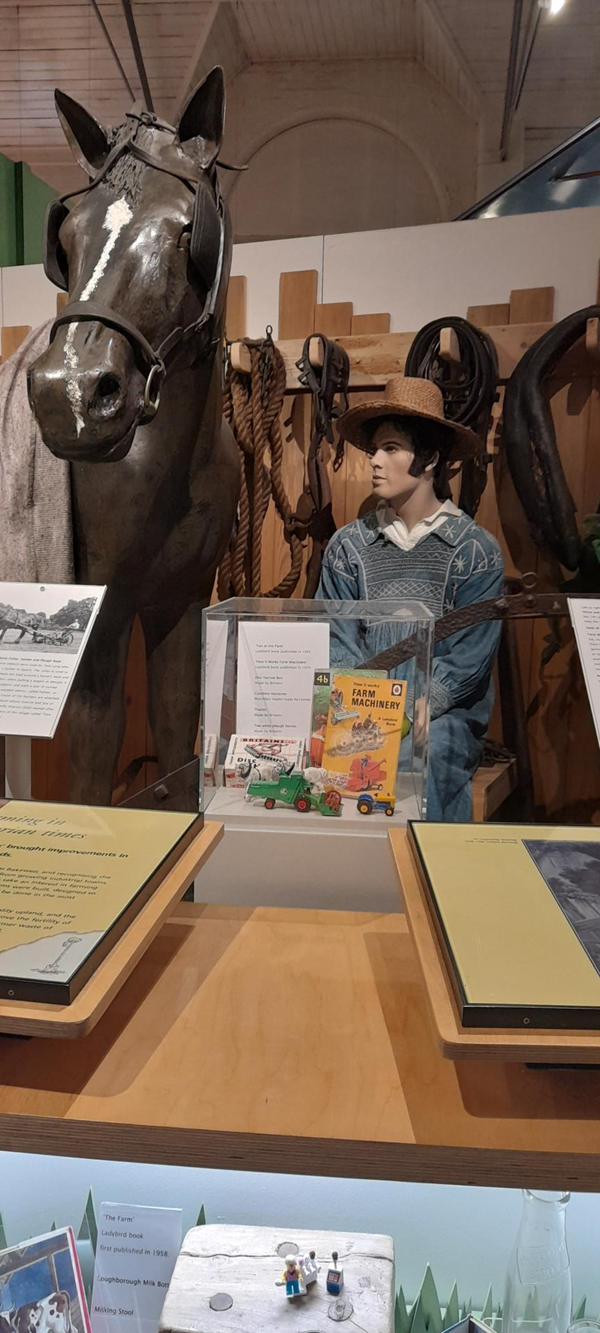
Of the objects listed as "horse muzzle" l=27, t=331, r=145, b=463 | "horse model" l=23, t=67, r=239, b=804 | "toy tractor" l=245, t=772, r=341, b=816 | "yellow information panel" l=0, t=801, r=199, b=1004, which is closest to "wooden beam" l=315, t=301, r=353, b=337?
"horse model" l=23, t=67, r=239, b=804

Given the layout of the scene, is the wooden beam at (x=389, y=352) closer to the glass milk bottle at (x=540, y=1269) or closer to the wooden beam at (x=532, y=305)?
the wooden beam at (x=532, y=305)

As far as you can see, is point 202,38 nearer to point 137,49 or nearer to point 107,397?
point 137,49

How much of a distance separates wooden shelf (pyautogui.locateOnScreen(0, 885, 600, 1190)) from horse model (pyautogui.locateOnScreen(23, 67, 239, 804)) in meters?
0.69

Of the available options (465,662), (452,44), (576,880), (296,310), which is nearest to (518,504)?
(465,662)

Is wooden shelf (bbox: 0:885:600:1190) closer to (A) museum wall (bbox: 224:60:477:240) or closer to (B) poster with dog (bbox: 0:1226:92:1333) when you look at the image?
(B) poster with dog (bbox: 0:1226:92:1333)

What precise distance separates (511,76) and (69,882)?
2.22m

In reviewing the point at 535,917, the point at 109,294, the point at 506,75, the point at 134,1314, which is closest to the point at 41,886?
the point at 535,917

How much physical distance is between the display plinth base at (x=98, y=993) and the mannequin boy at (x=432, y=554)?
1.35 meters

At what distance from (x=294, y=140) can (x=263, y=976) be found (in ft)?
6.82

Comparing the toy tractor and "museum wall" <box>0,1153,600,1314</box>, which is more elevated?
the toy tractor

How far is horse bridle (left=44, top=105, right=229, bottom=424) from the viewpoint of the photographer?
105 centimetres

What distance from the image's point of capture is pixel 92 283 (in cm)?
108

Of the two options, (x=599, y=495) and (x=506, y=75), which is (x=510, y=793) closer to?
(x=599, y=495)

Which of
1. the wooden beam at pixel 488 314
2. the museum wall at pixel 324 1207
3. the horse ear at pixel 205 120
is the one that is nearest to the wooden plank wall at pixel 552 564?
the wooden beam at pixel 488 314
